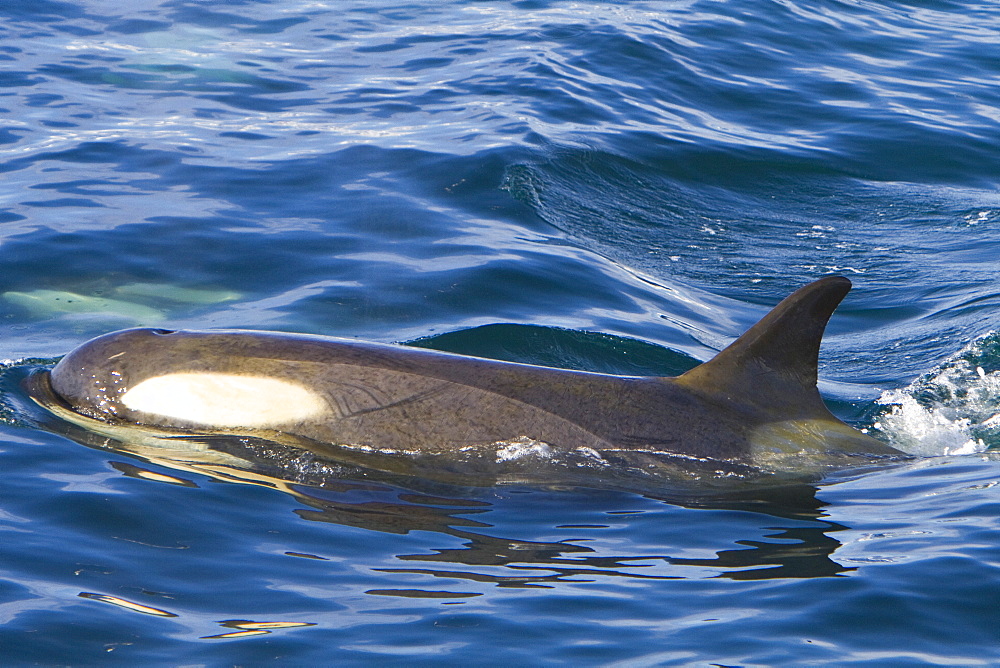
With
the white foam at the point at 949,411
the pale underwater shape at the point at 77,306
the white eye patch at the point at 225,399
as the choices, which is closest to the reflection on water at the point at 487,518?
the white eye patch at the point at 225,399

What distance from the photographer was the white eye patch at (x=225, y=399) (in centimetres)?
654

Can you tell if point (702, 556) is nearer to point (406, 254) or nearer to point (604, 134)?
point (406, 254)

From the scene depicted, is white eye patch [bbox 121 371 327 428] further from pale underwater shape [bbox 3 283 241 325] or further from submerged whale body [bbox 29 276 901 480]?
pale underwater shape [bbox 3 283 241 325]

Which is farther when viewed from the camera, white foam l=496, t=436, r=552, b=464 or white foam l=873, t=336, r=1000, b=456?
white foam l=873, t=336, r=1000, b=456

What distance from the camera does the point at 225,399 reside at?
21.7 ft

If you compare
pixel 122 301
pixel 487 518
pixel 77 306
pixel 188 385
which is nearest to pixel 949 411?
pixel 487 518

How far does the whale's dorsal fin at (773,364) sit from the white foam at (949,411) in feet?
4.52

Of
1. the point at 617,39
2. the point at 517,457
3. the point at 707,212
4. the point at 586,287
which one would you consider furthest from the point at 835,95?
the point at 517,457

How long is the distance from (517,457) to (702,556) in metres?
1.20

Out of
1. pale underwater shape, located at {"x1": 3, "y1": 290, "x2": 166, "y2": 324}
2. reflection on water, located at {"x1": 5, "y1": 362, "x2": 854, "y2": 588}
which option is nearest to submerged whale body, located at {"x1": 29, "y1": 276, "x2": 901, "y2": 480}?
reflection on water, located at {"x1": 5, "y1": 362, "x2": 854, "y2": 588}

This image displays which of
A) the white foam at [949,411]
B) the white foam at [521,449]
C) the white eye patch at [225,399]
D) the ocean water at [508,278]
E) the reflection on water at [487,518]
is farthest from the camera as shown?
the white foam at [949,411]

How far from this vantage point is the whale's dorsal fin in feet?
21.5

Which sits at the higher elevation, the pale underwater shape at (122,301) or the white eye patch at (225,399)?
the white eye patch at (225,399)

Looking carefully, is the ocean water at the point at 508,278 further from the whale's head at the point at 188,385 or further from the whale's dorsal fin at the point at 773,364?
the whale's dorsal fin at the point at 773,364
